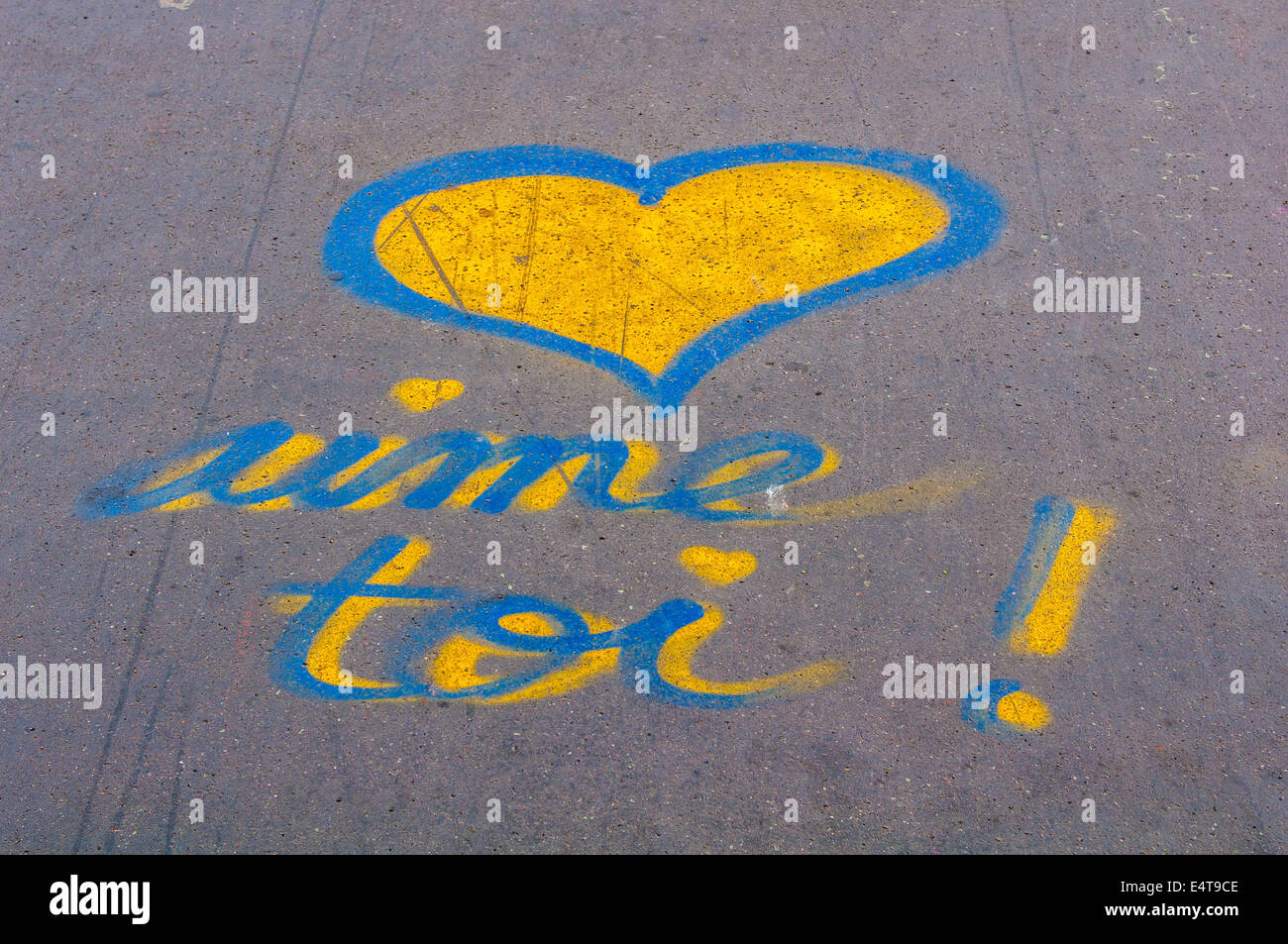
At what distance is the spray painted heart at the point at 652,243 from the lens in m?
5.97

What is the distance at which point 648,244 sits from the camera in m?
6.41

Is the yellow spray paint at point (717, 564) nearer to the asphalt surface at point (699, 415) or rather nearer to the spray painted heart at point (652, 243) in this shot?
the asphalt surface at point (699, 415)

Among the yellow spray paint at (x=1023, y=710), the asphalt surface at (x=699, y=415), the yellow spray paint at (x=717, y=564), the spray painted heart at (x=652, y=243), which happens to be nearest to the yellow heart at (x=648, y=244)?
the spray painted heart at (x=652, y=243)

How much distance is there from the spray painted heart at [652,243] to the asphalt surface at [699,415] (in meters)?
0.15

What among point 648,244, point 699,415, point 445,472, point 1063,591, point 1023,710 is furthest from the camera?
point 648,244

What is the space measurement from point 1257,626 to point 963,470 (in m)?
1.34

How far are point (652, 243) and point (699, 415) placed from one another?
4.31 ft

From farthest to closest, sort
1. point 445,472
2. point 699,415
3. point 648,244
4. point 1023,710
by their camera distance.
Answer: point 648,244 < point 699,415 < point 445,472 < point 1023,710

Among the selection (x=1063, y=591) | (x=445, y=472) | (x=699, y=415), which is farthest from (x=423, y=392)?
(x=1063, y=591)

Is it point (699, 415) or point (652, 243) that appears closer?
point (699, 415)

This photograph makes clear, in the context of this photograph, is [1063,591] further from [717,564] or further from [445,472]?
[445,472]

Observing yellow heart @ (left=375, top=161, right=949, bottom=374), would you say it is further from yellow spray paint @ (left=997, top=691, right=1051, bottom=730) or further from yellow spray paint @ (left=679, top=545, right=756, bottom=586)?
yellow spray paint @ (left=997, top=691, right=1051, bottom=730)

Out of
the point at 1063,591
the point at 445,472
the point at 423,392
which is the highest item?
the point at 423,392

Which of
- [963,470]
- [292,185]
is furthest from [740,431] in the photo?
[292,185]
